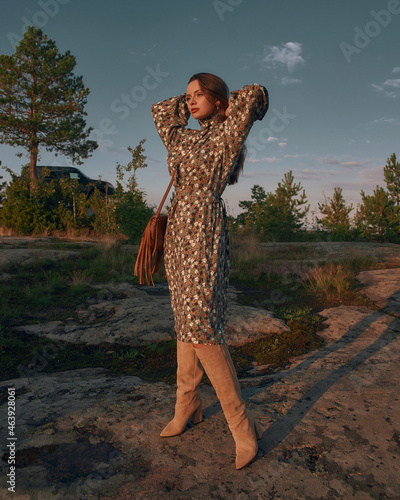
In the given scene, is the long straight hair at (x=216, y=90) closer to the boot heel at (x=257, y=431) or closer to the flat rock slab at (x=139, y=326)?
the boot heel at (x=257, y=431)

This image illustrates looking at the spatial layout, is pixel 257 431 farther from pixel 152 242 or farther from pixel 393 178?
pixel 393 178

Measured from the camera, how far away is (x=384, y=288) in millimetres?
5410

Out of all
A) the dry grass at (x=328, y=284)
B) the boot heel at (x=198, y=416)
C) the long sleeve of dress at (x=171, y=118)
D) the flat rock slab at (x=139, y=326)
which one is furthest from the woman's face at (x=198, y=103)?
the dry grass at (x=328, y=284)

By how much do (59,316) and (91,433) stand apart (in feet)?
10.9

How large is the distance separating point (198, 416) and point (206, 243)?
3.50ft

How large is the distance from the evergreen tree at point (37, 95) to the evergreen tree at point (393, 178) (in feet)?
54.4

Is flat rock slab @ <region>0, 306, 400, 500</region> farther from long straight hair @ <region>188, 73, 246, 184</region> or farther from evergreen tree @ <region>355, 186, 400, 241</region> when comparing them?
evergreen tree @ <region>355, 186, 400, 241</region>

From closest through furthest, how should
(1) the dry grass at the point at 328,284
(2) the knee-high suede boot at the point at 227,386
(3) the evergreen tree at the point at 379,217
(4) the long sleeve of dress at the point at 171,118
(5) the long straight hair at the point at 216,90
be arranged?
(2) the knee-high suede boot at the point at 227,386 → (5) the long straight hair at the point at 216,90 → (4) the long sleeve of dress at the point at 171,118 → (1) the dry grass at the point at 328,284 → (3) the evergreen tree at the point at 379,217

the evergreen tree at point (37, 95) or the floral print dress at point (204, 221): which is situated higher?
the evergreen tree at point (37, 95)

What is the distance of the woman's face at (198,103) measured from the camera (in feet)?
6.57

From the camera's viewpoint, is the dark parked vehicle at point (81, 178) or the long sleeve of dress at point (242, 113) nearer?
the long sleeve of dress at point (242, 113)

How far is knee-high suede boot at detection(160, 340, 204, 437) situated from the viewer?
1976 millimetres

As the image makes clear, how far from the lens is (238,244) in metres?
11.5

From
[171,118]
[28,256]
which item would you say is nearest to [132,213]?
[28,256]
